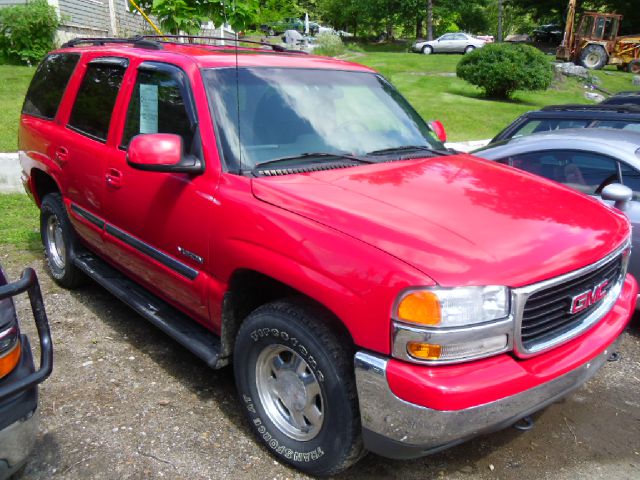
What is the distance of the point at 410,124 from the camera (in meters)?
4.02

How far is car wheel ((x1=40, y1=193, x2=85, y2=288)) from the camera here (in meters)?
4.82

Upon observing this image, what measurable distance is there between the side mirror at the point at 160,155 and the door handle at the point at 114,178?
0.73 m

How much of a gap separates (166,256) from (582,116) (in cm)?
452

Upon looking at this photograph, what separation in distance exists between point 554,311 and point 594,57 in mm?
30963

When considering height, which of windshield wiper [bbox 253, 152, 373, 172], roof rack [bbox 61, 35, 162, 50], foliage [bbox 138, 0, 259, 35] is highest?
foliage [bbox 138, 0, 259, 35]

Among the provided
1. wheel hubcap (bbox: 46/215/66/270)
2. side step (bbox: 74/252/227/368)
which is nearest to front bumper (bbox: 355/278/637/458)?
side step (bbox: 74/252/227/368)

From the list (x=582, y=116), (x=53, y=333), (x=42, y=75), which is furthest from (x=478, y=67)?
(x=53, y=333)

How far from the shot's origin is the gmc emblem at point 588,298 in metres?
2.66

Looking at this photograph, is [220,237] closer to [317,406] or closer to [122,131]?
[317,406]

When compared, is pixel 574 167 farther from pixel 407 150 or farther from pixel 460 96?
pixel 460 96

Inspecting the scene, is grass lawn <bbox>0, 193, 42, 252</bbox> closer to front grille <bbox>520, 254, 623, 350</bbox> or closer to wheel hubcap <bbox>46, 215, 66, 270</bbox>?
wheel hubcap <bbox>46, 215, 66, 270</bbox>

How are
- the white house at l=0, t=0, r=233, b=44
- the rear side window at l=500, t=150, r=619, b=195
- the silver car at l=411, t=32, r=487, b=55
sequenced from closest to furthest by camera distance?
1. the rear side window at l=500, t=150, r=619, b=195
2. the white house at l=0, t=0, r=233, b=44
3. the silver car at l=411, t=32, r=487, b=55

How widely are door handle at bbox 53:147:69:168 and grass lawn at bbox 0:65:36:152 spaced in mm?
4607

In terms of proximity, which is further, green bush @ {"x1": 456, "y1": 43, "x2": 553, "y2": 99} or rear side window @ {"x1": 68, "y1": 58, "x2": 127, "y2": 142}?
green bush @ {"x1": 456, "y1": 43, "x2": 553, "y2": 99}
